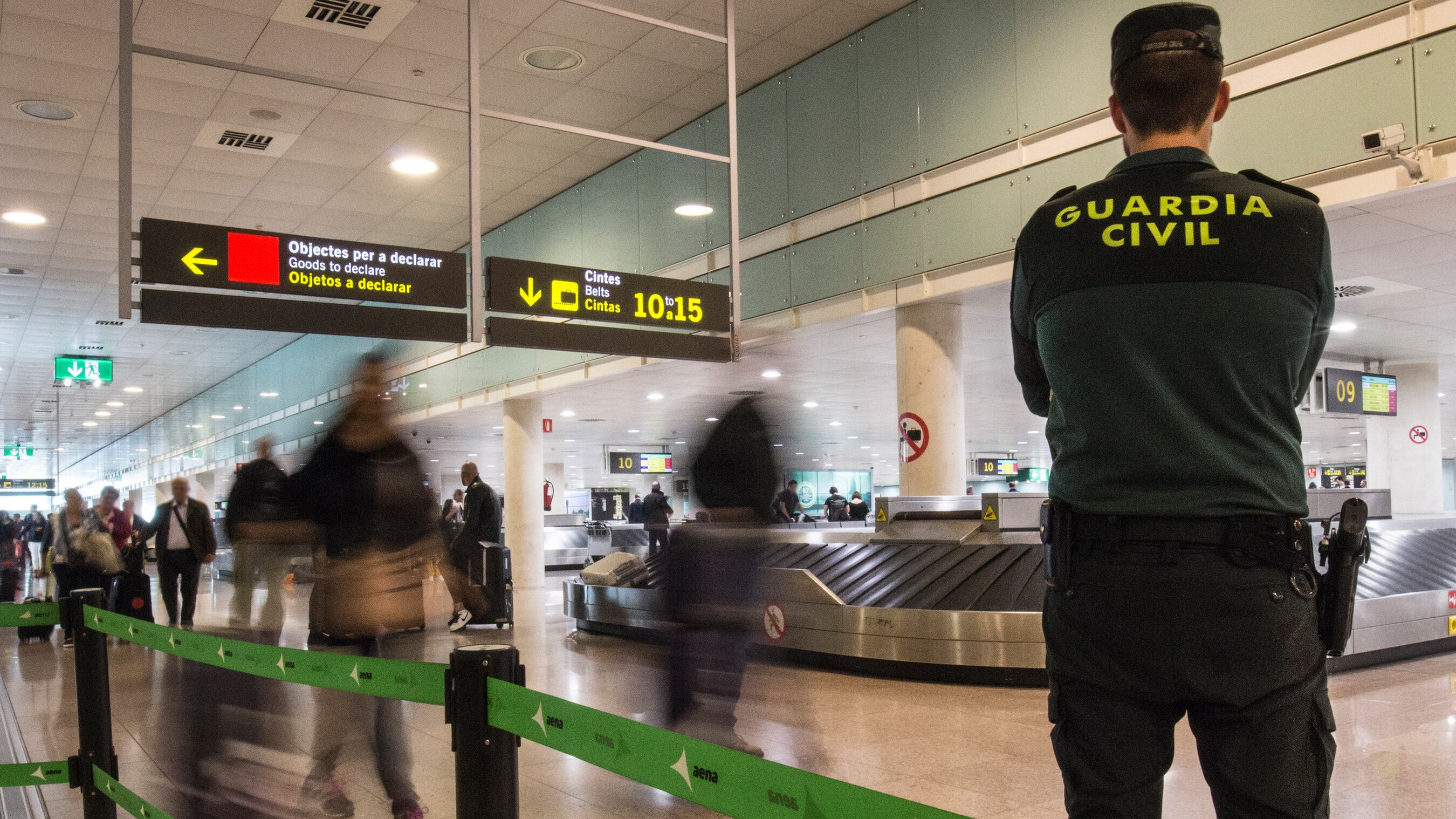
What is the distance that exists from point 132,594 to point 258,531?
301 inches

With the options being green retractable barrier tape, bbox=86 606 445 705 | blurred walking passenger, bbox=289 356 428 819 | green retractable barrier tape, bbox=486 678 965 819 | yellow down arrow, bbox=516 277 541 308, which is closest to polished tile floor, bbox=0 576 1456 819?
blurred walking passenger, bbox=289 356 428 819

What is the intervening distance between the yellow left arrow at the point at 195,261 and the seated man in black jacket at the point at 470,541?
402 centimetres

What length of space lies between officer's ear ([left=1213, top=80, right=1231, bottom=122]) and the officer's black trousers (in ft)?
2.33

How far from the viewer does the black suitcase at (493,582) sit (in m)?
11.3

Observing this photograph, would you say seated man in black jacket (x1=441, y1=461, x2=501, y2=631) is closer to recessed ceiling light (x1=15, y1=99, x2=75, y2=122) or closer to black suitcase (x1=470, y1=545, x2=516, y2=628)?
black suitcase (x1=470, y1=545, x2=516, y2=628)

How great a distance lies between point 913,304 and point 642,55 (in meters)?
3.84

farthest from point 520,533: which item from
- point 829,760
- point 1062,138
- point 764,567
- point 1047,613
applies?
point 1047,613

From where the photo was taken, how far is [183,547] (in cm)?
1123

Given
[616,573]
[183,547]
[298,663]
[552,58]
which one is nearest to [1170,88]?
[298,663]

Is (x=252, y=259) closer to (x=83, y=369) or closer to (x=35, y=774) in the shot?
(x=35, y=774)

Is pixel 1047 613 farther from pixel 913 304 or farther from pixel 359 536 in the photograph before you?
pixel 913 304

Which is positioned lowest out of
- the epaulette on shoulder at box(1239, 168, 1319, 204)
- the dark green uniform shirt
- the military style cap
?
the dark green uniform shirt

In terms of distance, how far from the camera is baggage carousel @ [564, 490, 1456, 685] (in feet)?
24.7

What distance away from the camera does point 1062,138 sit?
8.92m
